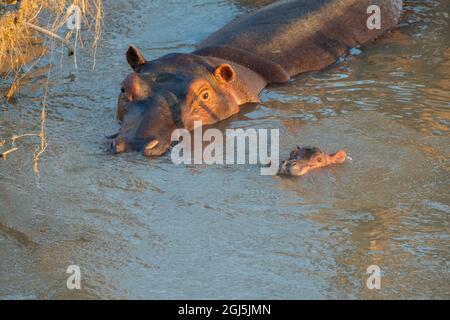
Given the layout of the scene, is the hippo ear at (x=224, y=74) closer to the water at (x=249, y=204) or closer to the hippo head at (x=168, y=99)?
the hippo head at (x=168, y=99)

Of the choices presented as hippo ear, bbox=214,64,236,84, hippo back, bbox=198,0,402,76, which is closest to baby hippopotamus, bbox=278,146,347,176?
hippo ear, bbox=214,64,236,84

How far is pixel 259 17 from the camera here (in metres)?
8.70

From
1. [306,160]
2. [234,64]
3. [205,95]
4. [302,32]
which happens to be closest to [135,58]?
[205,95]

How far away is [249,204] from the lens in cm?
557

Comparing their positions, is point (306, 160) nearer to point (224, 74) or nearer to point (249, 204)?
point (249, 204)

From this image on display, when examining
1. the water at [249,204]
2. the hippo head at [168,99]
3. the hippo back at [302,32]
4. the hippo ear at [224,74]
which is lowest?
the water at [249,204]

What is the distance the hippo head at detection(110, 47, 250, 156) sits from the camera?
21.3 ft

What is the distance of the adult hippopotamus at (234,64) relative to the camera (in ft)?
22.0

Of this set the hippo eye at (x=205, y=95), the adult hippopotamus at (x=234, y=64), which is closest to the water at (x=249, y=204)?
the adult hippopotamus at (x=234, y=64)

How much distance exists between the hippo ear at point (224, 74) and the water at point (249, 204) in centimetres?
31

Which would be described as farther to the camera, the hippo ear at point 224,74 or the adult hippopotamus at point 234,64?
the hippo ear at point 224,74

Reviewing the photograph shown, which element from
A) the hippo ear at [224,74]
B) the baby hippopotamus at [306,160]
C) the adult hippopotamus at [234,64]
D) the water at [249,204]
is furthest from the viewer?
the hippo ear at [224,74]

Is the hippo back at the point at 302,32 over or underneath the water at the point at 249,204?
over
